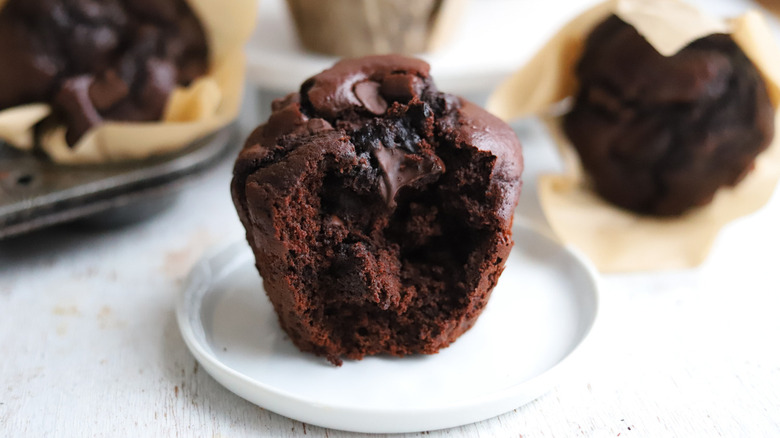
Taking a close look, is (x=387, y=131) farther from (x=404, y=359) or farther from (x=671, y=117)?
(x=671, y=117)

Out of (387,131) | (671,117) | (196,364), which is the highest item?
(387,131)

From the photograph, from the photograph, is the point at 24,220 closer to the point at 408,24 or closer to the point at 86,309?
the point at 86,309

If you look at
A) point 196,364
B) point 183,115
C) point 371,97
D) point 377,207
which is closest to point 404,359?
point 377,207

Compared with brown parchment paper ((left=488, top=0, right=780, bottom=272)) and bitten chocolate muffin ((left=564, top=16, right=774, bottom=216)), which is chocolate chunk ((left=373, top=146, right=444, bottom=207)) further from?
bitten chocolate muffin ((left=564, top=16, right=774, bottom=216))

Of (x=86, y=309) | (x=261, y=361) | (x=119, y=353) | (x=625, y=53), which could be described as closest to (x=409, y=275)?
(x=261, y=361)

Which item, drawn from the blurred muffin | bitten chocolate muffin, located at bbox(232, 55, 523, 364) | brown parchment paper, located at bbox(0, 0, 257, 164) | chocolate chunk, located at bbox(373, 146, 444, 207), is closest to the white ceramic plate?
bitten chocolate muffin, located at bbox(232, 55, 523, 364)

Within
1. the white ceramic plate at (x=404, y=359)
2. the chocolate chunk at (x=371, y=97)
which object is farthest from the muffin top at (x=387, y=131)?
the white ceramic plate at (x=404, y=359)

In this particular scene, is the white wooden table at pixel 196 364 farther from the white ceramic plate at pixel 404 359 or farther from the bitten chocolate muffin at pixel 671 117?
the bitten chocolate muffin at pixel 671 117
